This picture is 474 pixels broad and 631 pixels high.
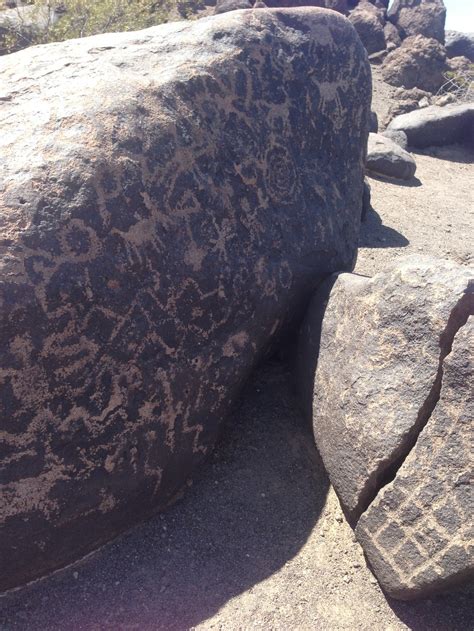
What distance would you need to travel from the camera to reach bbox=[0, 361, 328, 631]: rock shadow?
173 cm

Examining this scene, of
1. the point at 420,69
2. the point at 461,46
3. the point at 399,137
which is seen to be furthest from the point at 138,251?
the point at 461,46

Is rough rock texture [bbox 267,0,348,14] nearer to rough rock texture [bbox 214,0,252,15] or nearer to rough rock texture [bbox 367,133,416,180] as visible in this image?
rough rock texture [bbox 214,0,252,15]

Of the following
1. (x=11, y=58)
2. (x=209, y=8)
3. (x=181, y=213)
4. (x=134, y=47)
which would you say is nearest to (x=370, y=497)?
(x=181, y=213)

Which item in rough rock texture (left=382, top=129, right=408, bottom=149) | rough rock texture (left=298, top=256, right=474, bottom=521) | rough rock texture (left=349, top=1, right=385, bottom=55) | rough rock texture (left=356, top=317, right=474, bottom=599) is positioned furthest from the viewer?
rough rock texture (left=349, top=1, right=385, bottom=55)

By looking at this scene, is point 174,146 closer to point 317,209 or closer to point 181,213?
point 181,213

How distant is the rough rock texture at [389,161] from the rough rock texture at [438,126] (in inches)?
54.3

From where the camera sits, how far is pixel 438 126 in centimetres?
714

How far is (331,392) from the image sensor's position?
2004mm

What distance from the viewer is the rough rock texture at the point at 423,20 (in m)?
13.4

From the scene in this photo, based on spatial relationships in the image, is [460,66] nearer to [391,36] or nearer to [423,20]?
[391,36]

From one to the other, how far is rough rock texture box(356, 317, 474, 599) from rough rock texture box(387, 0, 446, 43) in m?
13.4

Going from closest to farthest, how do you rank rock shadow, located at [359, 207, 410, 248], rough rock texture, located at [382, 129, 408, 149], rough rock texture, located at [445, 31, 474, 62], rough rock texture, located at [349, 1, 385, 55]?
rock shadow, located at [359, 207, 410, 248] < rough rock texture, located at [382, 129, 408, 149] < rough rock texture, located at [349, 1, 385, 55] < rough rock texture, located at [445, 31, 474, 62]

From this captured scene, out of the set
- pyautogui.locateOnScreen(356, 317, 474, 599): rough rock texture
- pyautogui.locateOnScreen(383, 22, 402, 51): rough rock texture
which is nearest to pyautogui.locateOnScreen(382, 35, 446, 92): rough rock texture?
pyautogui.locateOnScreen(383, 22, 402, 51): rough rock texture

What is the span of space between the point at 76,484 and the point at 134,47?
1.35m
